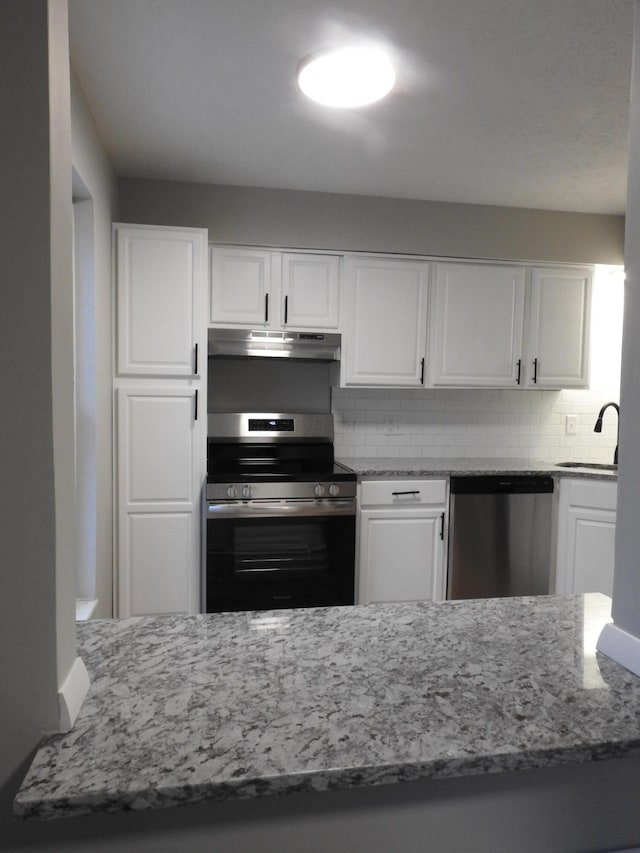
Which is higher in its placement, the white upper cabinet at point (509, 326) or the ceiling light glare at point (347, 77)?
the ceiling light glare at point (347, 77)

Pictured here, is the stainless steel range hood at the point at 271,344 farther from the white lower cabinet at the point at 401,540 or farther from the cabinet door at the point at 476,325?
the white lower cabinet at the point at 401,540

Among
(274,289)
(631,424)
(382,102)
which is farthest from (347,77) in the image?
(631,424)

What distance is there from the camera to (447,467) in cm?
315

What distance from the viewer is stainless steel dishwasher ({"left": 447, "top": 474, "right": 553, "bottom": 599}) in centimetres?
311

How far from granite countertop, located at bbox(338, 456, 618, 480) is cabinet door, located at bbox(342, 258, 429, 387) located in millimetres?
483

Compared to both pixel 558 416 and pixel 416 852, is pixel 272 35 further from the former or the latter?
pixel 558 416

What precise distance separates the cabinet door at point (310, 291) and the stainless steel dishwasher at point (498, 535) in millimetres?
1186

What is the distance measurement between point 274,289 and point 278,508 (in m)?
1.23

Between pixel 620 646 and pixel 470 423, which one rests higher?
pixel 470 423

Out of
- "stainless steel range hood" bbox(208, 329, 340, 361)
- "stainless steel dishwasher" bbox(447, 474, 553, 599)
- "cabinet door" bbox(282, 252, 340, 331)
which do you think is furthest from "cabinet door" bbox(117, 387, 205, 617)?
"stainless steel dishwasher" bbox(447, 474, 553, 599)

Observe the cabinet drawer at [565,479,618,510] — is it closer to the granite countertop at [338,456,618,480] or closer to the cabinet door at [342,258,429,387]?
the granite countertop at [338,456,618,480]

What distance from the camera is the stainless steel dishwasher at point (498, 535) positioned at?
3.11m

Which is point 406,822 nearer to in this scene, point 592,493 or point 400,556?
point 400,556

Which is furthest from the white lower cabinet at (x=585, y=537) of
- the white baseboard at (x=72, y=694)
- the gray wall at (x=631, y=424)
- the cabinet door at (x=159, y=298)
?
the white baseboard at (x=72, y=694)
